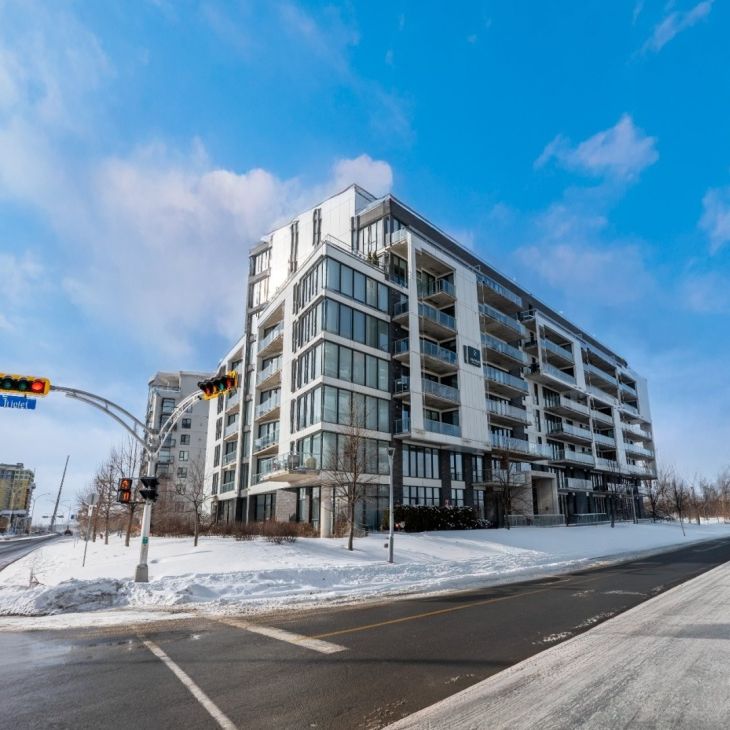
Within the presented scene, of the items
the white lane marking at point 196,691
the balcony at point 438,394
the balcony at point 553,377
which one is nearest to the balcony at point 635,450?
the balcony at point 553,377

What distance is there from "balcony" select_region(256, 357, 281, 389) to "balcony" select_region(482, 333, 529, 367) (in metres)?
17.2

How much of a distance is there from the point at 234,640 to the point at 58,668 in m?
2.57

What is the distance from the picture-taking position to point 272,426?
43.5m

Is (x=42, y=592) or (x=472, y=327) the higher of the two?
(x=472, y=327)

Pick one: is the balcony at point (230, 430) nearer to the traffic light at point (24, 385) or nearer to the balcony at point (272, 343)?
the balcony at point (272, 343)

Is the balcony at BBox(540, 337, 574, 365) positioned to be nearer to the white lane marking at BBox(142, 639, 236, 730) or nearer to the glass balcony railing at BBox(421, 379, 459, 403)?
the glass balcony railing at BBox(421, 379, 459, 403)

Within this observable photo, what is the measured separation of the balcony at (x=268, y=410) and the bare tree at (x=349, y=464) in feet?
31.7

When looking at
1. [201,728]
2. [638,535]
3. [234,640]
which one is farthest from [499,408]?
[201,728]

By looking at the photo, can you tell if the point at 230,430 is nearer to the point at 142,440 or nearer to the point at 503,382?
the point at 503,382

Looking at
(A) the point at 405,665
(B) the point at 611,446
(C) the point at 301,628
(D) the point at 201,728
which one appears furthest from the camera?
(B) the point at 611,446

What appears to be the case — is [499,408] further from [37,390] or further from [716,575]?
[37,390]

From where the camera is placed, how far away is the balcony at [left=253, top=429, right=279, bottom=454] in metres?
40.0

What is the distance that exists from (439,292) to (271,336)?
14.8 m

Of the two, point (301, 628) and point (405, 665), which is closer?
point (405, 665)
